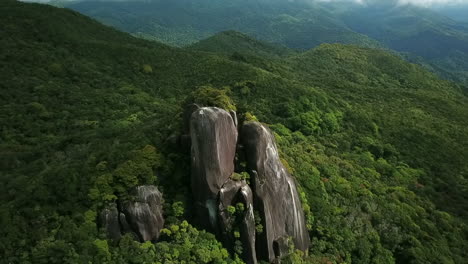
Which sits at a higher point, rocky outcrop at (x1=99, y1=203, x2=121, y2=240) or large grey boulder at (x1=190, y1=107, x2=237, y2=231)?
large grey boulder at (x1=190, y1=107, x2=237, y2=231)

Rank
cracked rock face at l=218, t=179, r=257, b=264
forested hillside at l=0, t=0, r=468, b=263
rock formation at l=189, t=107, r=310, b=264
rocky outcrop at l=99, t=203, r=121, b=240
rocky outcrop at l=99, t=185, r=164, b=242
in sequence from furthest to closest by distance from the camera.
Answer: rock formation at l=189, t=107, r=310, b=264
cracked rock face at l=218, t=179, r=257, b=264
forested hillside at l=0, t=0, r=468, b=263
rocky outcrop at l=99, t=185, r=164, b=242
rocky outcrop at l=99, t=203, r=121, b=240

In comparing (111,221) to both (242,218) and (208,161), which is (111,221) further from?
(242,218)

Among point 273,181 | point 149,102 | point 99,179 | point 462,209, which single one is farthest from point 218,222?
point 149,102

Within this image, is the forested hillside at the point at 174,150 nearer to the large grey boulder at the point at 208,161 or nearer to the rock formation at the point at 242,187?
the rock formation at the point at 242,187

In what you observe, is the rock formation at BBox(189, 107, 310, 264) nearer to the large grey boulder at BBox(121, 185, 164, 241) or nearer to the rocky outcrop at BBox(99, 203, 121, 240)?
the large grey boulder at BBox(121, 185, 164, 241)

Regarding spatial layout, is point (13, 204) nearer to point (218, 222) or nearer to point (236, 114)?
point (218, 222)

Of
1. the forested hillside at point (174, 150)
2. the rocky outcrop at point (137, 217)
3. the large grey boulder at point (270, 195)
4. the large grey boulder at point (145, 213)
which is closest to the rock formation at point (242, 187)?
the large grey boulder at point (270, 195)

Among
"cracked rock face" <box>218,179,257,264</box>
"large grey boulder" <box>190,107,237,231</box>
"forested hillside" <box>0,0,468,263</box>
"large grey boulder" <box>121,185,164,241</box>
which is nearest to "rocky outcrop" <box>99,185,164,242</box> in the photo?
"large grey boulder" <box>121,185,164,241</box>
